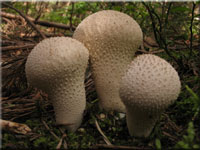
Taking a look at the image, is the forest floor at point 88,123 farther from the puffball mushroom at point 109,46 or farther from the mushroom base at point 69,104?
the puffball mushroom at point 109,46

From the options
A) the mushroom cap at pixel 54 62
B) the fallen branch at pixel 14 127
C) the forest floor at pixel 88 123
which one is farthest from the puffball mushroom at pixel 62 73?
the fallen branch at pixel 14 127

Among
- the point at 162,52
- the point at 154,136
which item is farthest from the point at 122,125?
the point at 162,52

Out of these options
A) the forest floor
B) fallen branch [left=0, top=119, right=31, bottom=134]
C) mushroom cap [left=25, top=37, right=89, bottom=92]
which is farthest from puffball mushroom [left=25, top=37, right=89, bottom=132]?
fallen branch [left=0, top=119, right=31, bottom=134]

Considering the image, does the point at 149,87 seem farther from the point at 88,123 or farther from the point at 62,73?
the point at 88,123

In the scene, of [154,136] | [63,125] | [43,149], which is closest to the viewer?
[43,149]

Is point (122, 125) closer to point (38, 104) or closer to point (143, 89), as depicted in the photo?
point (143, 89)

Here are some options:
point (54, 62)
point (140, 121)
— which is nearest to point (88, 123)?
point (140, 121)

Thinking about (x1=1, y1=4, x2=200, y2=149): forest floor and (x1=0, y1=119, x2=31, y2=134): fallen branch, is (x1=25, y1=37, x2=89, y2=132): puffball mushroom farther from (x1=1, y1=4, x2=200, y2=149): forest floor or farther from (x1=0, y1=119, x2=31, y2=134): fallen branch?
(x1=0, y1=119, x2=31, y2=134): fallen branch
